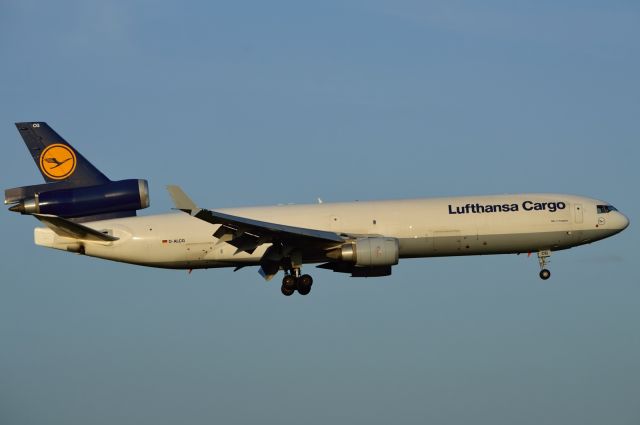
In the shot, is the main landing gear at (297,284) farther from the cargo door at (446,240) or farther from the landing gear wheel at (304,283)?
the cargo door at (446,240)

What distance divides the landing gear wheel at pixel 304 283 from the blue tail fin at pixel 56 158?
38.3ft

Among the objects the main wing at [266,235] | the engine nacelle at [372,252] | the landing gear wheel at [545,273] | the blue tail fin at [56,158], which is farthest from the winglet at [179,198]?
the landing gear wheel at [545,273]

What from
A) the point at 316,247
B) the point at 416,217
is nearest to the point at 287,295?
the point at 316,247

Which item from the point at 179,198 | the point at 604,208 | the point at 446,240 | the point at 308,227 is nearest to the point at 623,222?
the point at 604,208

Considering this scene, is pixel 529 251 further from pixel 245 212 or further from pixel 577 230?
pixel 245 212

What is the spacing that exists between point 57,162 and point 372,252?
1750 centimetres

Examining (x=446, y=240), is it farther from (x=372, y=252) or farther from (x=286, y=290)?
(x=286, y=290)

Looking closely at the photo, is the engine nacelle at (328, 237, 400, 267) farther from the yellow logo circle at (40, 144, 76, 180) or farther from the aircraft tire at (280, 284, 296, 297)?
the yellow logo circle at (40, 144, 76, 180)

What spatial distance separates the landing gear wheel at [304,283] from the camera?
181 ft

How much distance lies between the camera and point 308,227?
5591 cm

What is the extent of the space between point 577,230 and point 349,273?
11.6m

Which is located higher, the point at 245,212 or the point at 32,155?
the point at 32,155

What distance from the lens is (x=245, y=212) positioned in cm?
5681

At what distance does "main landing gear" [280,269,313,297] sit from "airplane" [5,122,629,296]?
48mm
